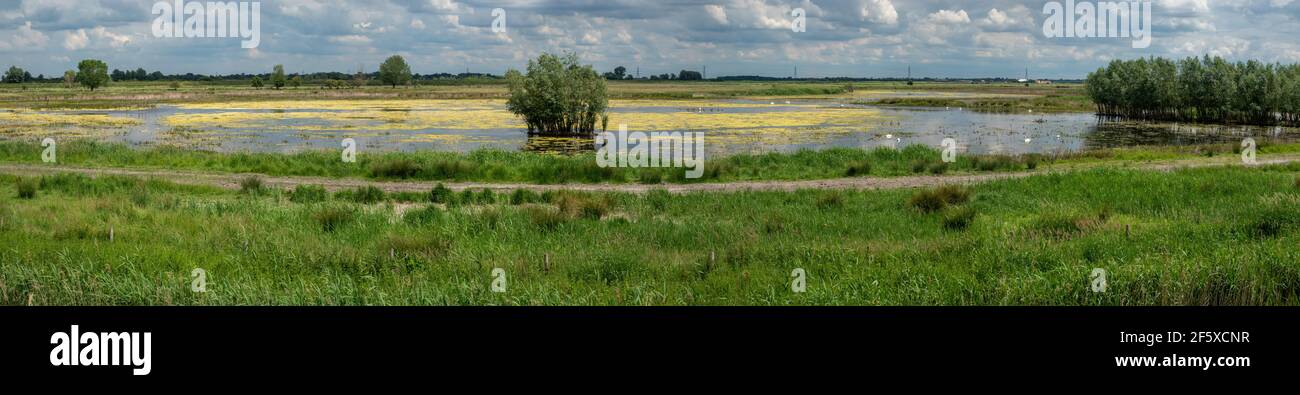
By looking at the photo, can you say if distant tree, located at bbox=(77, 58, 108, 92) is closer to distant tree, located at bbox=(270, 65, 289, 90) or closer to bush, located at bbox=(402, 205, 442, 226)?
distant tree, located at bbox=(270, 65, 289, 90)

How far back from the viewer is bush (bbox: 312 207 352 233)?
18062 millimetres

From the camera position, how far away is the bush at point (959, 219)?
18.5m

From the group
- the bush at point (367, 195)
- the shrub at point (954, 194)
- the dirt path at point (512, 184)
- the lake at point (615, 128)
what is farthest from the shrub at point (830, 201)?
the lake at point (615, 128)

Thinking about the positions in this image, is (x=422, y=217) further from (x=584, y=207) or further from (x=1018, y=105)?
(x=1018, y=105)

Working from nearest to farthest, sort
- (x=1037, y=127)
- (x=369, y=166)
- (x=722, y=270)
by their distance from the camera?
(x=722, y=270) → (x=369, y=166) → (x=1037, y=127)

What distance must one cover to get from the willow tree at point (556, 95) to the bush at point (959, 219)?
43559mm

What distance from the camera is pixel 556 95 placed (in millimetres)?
60875

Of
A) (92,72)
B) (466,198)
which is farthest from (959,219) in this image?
(92,72)

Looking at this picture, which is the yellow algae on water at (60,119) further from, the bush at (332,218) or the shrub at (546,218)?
the shrub at (546,218)

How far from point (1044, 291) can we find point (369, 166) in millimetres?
24782

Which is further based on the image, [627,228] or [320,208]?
[320,208]
